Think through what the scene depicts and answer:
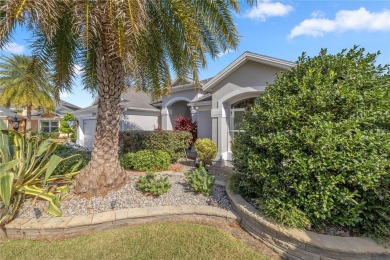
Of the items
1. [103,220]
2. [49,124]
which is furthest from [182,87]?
[49,124]

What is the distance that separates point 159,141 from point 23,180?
574cm

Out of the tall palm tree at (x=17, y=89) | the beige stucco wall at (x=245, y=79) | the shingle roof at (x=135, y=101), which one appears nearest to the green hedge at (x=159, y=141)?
the beige stucco wall at (x=245, y=79)

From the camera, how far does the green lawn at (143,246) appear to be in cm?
367

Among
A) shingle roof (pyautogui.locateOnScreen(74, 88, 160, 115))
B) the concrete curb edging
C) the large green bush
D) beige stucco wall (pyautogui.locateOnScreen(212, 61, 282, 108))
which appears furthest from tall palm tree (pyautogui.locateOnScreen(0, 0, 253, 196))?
shingle roof (pyautogui.locateOnScreen(74, 88, 160, 115))

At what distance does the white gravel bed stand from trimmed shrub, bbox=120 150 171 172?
2495 mm

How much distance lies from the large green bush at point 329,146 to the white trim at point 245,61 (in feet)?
13.0

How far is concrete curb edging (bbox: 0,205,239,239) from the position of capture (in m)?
4.43

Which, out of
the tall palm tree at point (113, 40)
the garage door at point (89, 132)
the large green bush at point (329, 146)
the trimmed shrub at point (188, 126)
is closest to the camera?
the large green bush at point (329, 146)

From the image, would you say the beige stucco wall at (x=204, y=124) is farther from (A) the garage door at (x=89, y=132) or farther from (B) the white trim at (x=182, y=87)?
(A) the garage door at (x=89, y=132)

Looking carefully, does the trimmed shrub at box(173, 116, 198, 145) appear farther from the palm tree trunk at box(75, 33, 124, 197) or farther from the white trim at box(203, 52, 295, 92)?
the palm tree trunk at box(75, 33, 124, 197)

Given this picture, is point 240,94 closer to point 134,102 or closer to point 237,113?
point 237,113

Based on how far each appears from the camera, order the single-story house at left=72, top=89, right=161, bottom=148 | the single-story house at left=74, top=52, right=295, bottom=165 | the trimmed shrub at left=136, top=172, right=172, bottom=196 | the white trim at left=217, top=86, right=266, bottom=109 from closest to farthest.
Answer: the trimmed shrub at left=136, top=172, right=172, bottom=196 < the single-story house at left=74, top=52, right=295, bottom=165 < the white trim at left=217, top=86, right=266, bottom=109 < the single-story house at left=72, top=89, right=161, bottom=148

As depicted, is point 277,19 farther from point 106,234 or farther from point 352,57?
point 106,234

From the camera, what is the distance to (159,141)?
33.8 feet
